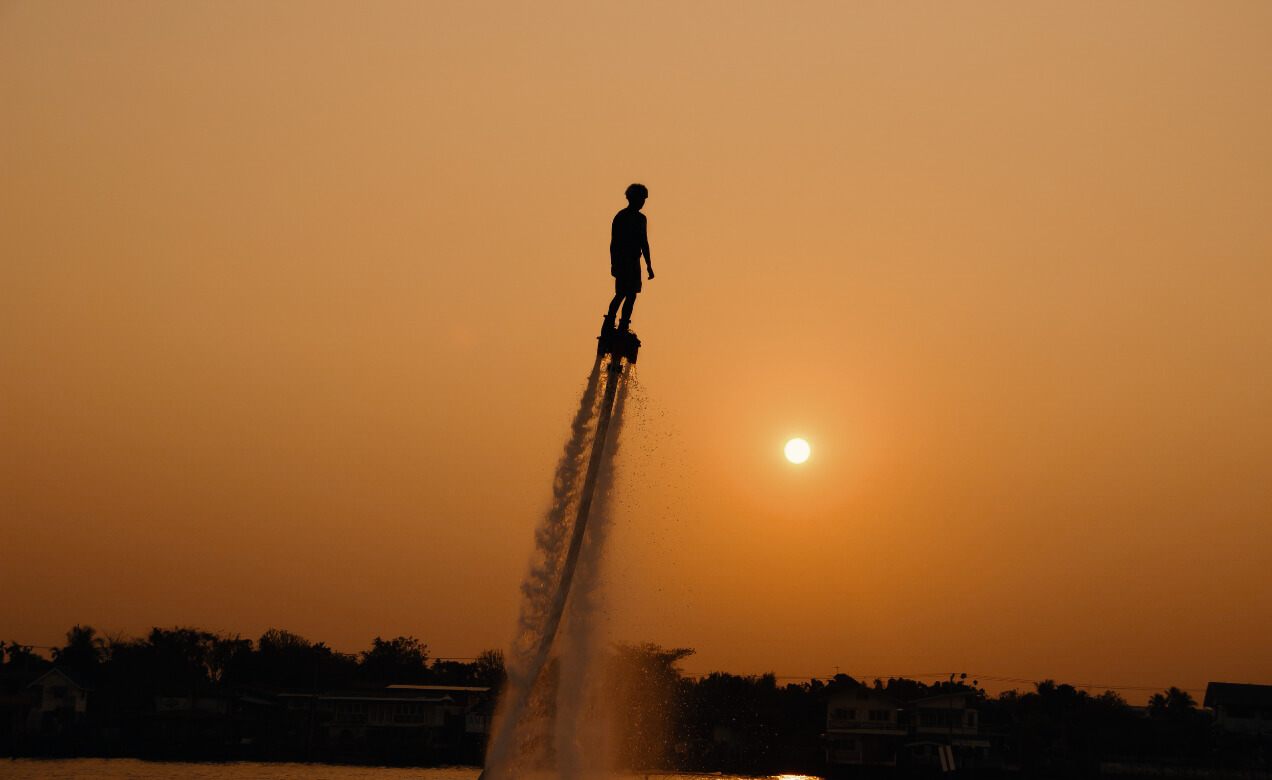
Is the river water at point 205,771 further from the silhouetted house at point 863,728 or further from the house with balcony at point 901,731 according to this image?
the house with balcony at point 901,731

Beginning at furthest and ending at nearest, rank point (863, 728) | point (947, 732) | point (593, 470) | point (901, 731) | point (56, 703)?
point (56, 703)
point (901, 731)
point (863, 728)
point (947, 732)
point (593, 470)

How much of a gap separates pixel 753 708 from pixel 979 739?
26.6 meters

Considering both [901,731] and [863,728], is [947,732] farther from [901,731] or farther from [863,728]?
[863,728]

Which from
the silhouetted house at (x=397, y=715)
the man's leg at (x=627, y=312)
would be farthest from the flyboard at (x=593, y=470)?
the silhouetted house at (x=397, y=715)

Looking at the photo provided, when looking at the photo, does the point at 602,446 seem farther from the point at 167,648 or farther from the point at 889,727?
the point at 167,648

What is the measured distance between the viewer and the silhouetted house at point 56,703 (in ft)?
438

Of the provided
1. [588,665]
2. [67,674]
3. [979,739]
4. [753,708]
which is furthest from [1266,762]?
[67,674]

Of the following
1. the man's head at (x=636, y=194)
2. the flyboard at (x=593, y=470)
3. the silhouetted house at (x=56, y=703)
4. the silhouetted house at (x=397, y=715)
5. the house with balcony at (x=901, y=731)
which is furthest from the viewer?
the silhouetted house at (x=56, y=703)

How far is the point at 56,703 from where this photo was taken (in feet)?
443

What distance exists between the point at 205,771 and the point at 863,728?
199 ft

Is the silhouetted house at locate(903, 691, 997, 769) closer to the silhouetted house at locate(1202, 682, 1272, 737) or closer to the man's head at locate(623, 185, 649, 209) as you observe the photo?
the silhouetted house at locate(1202, 682, 1272, 737)

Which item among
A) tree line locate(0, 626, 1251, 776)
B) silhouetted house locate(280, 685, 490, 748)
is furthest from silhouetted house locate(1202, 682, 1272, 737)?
silhouetted house locate(280, 685, 490, 748)

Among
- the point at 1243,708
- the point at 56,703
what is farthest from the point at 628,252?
the point at 56,703

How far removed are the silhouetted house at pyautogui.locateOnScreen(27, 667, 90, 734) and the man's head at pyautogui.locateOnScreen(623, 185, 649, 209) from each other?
129 m
